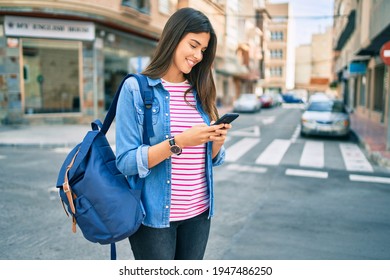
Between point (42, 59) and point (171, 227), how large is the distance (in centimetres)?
1512

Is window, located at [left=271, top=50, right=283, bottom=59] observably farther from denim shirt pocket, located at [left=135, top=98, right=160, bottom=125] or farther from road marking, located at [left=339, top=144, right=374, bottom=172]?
denim shirt pocket, located at [left=135, top=98, right=160, bottom=125]

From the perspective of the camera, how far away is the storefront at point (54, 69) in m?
14.5

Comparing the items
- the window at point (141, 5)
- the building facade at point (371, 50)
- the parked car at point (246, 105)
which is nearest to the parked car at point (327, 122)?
the building facade at point (371, 50)

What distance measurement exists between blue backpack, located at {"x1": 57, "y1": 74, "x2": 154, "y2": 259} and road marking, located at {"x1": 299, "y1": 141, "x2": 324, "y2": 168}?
7.24 metres

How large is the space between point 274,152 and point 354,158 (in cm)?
191

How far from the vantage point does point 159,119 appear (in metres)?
1.65

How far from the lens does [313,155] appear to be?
970 centimetres

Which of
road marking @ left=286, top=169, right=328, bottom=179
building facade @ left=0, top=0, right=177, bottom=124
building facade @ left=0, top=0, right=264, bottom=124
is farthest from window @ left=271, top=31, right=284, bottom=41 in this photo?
road marking @ left=286, top=169, right=328, bottom=179

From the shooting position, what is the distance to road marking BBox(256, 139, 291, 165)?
28.7 ft

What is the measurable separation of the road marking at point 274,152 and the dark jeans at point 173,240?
6.85 metres

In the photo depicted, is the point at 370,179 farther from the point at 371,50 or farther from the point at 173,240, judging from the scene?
the point at 371,50

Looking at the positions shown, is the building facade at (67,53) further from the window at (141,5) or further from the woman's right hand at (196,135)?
the woman's right hand at (196,135)

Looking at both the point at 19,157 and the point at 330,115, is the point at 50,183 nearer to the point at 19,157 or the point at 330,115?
the point at 19,157
